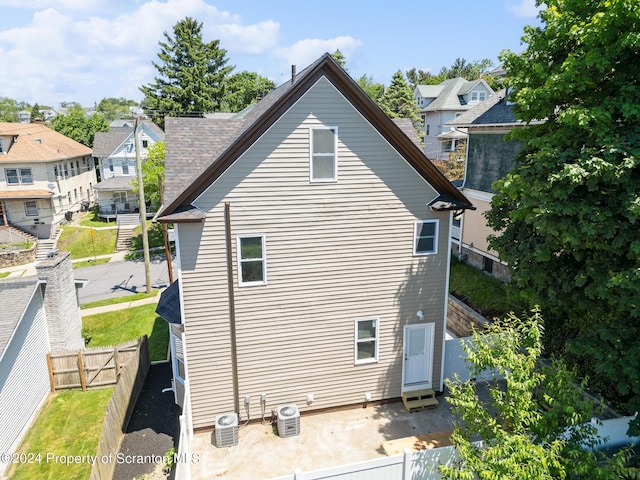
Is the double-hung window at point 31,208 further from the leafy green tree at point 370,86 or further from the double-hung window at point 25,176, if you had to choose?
the leafy green tree at point 370,86

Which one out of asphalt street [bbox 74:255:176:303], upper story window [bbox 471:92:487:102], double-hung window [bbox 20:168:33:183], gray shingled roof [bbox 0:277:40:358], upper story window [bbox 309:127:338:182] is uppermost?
upper story window [bbox 471:92:487:102]

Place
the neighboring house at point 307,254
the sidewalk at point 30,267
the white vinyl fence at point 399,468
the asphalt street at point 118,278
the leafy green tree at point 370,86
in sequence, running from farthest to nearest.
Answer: the leafy green tree at point 370,86
the sidewalk at point 30,267
the asphalt street at point 118,278
the neighboring house at point 307,254
the white vinyl fence at point 399,468

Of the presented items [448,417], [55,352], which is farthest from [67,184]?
[448,417]

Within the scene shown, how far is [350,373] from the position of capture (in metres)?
12.9

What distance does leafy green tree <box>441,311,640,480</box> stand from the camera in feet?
24.9

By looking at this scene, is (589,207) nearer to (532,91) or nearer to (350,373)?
(532,91)

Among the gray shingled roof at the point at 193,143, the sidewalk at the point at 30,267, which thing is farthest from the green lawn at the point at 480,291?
the sidewalk at the point at 30,267

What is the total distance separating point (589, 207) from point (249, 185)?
27.6 ft

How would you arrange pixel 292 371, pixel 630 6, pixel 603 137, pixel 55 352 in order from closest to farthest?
pixel 630 6
pixel 603 137
pixel 292 371
pixel 55 352

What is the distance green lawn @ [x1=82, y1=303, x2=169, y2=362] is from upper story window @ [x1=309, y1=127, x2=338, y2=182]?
1124 centimetres

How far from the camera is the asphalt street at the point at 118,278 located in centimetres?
2614

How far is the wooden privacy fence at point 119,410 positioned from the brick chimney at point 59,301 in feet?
10.6

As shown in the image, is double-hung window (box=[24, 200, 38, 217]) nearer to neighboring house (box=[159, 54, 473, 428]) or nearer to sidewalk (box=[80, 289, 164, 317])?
sidewalk (box=[80, 289, 164, 317])

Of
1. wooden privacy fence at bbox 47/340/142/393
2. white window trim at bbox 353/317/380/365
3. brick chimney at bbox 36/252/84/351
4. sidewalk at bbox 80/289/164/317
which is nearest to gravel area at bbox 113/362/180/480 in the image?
wooden privacy fence at bbox 47/340/142/393
